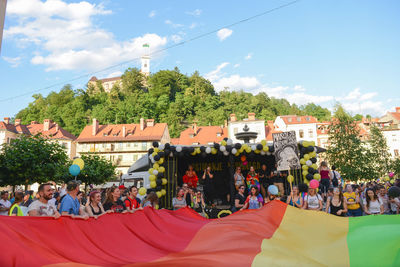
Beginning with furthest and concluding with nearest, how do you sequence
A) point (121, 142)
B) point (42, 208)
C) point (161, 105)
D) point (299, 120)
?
point (161, 105) < point (299, 120) < point (121, 142) < point (42, 208)

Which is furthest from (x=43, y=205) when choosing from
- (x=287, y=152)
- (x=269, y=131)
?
(x=269, y=131)

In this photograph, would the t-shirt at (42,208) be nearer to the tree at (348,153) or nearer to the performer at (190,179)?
the performer at (190,179)

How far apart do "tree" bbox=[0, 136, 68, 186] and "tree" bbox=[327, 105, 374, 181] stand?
21.7 m

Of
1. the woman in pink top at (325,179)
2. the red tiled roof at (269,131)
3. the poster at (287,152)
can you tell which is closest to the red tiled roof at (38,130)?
the red tiled roof at (269,131)

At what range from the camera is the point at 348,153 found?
2747cm

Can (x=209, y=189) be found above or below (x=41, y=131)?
below

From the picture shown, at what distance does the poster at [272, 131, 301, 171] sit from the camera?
39.3 feet

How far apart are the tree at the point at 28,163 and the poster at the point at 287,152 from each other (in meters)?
17.4

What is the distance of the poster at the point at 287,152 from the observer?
1198 centimetres

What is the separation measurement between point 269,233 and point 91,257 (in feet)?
11.9

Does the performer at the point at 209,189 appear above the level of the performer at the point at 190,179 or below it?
below

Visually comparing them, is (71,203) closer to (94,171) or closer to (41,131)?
(94,171)

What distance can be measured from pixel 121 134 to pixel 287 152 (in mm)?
59748

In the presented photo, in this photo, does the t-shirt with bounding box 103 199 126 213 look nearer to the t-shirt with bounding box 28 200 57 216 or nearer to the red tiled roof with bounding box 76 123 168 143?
the t-shirt with bounding box 28 200 57 216
